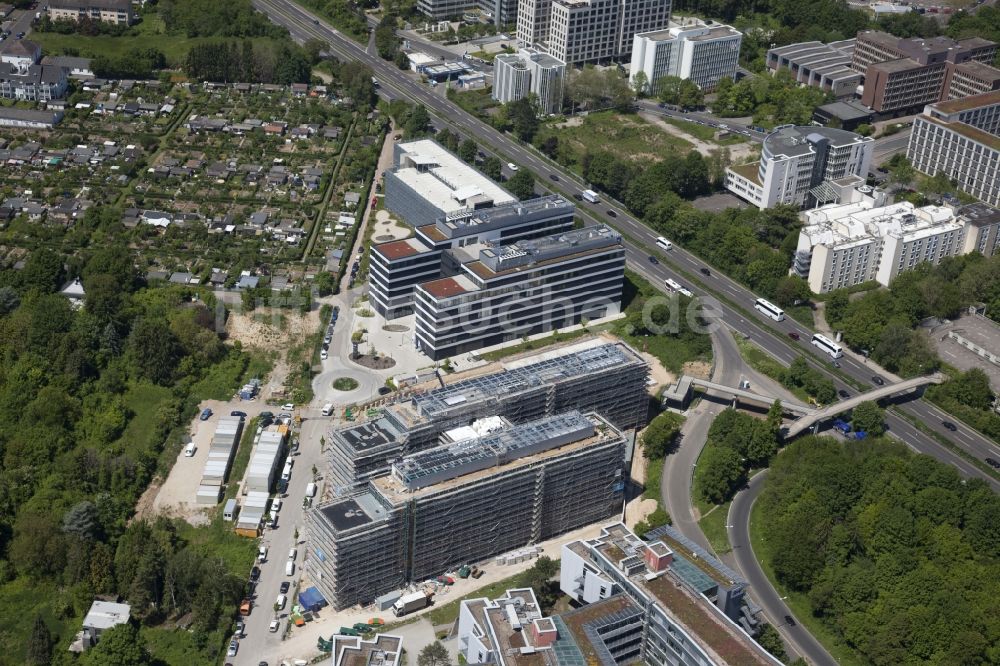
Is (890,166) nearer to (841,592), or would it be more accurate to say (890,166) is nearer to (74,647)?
(841,592)

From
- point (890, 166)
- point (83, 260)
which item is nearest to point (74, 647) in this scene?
point (83, 260)

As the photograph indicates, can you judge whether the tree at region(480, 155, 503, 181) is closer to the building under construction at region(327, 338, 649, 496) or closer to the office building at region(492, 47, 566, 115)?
the office building at region(492, 47, 566, 115)

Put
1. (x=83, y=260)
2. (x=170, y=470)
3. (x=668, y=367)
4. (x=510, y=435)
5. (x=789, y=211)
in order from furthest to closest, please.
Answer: (x=789, y=211) < (x=83, y=260) < (x=668, y=367) < (x=170, y=470) < (x=510, y=435)

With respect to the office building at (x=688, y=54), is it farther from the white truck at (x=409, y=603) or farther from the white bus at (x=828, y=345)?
the white truck at (x=409, y=603)

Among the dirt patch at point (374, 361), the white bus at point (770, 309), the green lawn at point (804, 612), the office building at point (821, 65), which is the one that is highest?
the office building at point (821, 65)

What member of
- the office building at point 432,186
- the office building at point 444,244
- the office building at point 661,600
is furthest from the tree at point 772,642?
the office building at point 432,186

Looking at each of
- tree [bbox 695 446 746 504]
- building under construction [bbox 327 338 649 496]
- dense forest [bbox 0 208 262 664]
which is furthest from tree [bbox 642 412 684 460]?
dense forest [bbox 0 208 262 664]

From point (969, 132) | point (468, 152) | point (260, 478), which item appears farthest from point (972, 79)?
point (260, 478)
